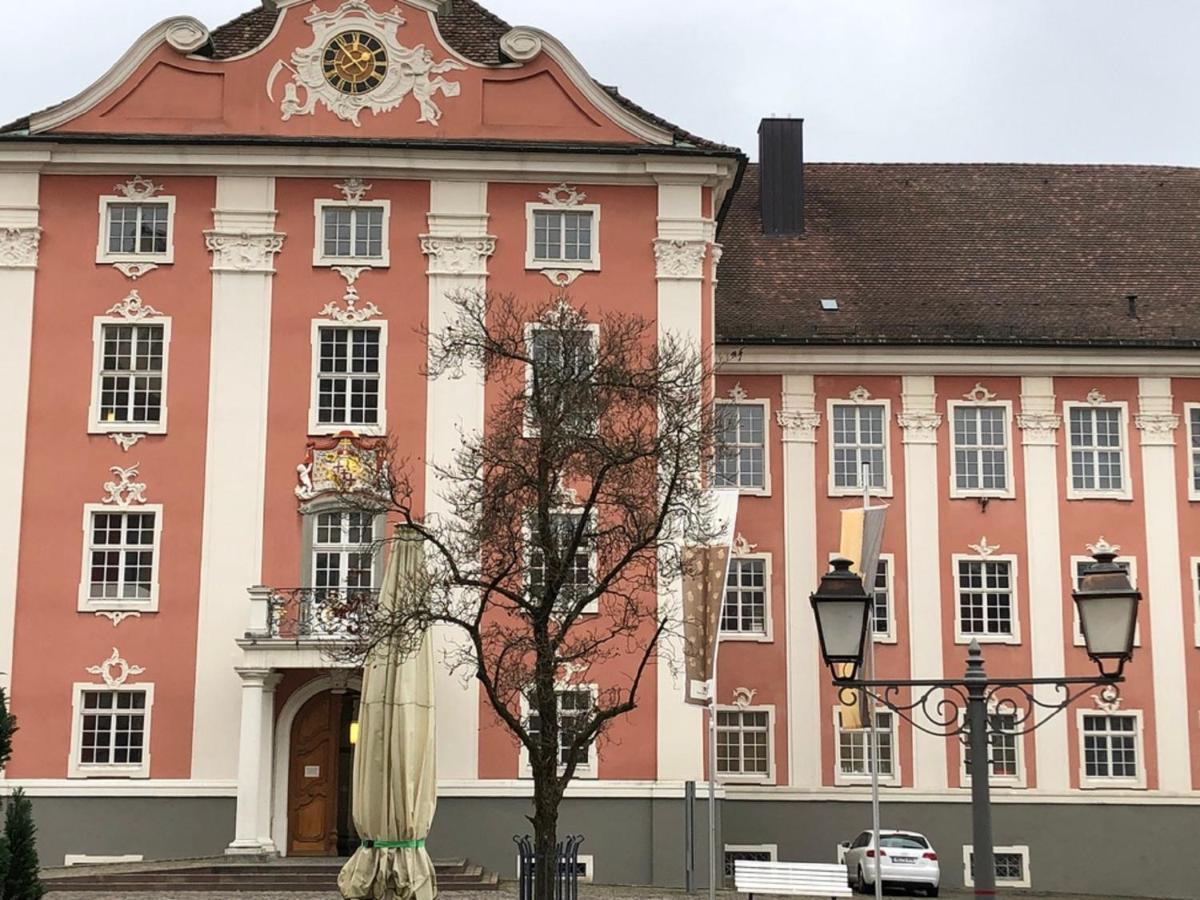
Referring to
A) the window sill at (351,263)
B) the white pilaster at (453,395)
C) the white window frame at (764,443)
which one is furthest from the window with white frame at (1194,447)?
the window sill at (351,263)

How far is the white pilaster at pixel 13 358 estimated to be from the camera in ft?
87.8

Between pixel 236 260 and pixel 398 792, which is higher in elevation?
pixel 236 260

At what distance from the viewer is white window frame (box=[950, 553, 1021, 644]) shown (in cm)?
3091

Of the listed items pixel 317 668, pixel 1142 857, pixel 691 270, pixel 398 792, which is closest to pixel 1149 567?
pixel 1142 857

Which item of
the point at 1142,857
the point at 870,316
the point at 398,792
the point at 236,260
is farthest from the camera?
the point at 870,316

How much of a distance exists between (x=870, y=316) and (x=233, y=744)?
14068 millimetres

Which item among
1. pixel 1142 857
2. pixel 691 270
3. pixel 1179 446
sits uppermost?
pixel 691 270

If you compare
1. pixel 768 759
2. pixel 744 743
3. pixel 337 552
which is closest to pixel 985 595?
pixel 768 759

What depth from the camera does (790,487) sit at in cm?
3123

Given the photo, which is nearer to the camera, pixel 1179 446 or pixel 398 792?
pixel 398 792

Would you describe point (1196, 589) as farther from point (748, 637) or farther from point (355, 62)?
point (355, 62)

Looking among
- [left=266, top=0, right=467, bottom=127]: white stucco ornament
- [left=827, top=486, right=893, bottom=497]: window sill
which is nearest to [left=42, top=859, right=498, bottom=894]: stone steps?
[left=827, top=486, right=893, bottom=497]: window sill

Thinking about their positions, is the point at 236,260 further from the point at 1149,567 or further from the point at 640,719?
the point at 1149,567

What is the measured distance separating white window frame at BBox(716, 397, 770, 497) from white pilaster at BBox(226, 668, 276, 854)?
9833mm
